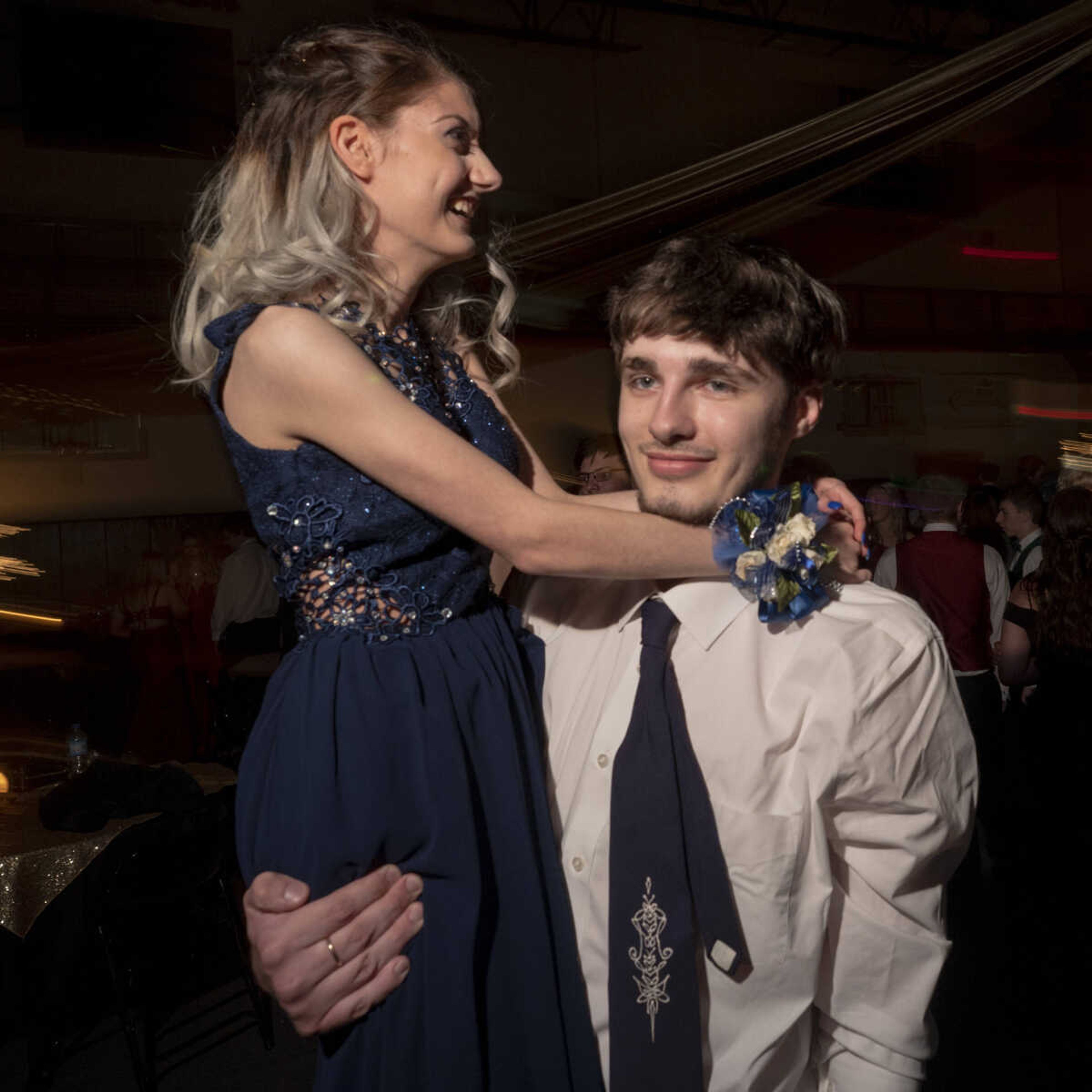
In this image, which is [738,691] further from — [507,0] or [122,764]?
[507,0]

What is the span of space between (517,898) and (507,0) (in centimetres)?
585

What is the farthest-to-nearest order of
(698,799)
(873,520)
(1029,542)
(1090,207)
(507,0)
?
(1090,207) → (507,0) → (873,520) → (1029,542) → (698,799)

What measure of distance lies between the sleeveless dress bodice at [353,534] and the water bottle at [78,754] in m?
2.74

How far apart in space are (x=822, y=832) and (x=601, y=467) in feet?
8.93

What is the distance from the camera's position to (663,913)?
1102 millimetres

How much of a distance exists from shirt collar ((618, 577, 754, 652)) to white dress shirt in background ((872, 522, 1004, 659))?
3042 mm

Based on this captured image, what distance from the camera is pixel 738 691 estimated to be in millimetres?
1184

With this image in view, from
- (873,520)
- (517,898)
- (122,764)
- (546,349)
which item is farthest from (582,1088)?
(546,349)

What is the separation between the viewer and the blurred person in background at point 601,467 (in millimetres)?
3406

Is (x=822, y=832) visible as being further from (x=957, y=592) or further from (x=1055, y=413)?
(x=1055, y=413)

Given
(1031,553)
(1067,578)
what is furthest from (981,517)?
(1067,578)

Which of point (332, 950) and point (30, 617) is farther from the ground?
point (332, 950)

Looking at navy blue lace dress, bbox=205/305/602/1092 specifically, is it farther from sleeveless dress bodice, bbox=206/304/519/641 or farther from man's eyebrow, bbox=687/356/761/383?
man's eyebrow, bbox=687/356/761/383

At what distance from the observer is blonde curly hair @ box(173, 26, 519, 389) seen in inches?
48.6
